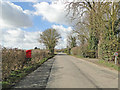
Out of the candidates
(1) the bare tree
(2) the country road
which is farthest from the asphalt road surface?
(1) the bare tree

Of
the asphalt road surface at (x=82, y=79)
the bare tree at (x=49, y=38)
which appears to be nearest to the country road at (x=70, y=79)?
the asphalt road surface at (x=82, y=79)

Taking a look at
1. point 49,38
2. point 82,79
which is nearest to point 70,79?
point 82,79

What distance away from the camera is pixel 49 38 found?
37.8 m

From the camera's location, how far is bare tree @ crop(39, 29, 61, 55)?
1469 inches

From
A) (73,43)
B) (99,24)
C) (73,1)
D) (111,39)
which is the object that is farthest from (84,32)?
(73,43)

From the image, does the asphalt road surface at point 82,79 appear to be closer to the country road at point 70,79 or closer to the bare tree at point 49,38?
the country road at point 70,79

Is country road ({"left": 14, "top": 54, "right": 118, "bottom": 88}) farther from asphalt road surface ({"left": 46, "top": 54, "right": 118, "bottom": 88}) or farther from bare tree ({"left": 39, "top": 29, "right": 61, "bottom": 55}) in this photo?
bare tree ({"left": 39, "top": 29, "right": 61, "bottom": 55})

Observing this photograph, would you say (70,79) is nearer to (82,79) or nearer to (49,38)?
(82,79)

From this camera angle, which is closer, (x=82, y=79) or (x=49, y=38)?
(x=82, y=79)

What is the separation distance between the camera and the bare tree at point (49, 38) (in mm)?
37312

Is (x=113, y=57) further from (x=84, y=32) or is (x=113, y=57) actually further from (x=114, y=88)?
(x=84, y=32)

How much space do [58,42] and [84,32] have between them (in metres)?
17.0

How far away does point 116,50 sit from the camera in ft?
34.7

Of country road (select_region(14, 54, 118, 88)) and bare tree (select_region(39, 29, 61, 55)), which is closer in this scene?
country road (select_region(14, 54, 118, 88))
